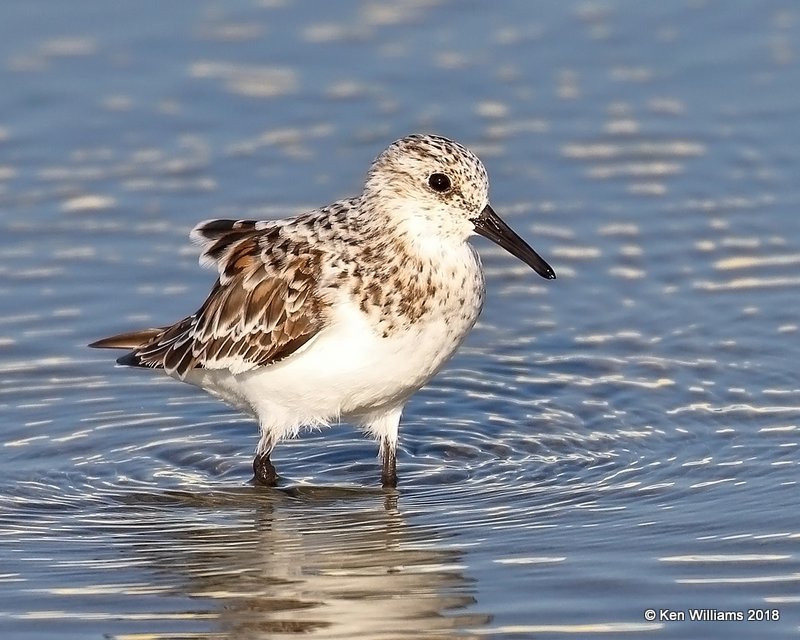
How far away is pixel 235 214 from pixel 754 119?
3980mm

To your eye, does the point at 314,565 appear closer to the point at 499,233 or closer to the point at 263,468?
the point at 263,468

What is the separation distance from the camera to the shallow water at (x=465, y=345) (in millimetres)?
7766

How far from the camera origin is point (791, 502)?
844cm

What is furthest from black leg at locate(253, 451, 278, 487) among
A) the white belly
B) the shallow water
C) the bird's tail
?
the bird's tail

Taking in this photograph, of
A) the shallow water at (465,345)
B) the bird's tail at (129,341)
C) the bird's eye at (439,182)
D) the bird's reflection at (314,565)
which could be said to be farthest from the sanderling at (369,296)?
the bird's tail at (129,341)

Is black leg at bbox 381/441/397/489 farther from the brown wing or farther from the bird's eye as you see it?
the bird's eye

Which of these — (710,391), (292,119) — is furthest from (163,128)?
(710,391)

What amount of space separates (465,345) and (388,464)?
1.84 meters

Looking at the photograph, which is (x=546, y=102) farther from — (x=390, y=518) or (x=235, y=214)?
(x=390, y=518)

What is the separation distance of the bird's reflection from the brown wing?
779mm

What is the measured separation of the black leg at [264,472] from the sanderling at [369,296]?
2cm

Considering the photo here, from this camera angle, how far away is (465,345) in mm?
11023

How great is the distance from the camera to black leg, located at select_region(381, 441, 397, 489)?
9320mm

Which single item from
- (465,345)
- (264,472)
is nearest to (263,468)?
(264,472)
